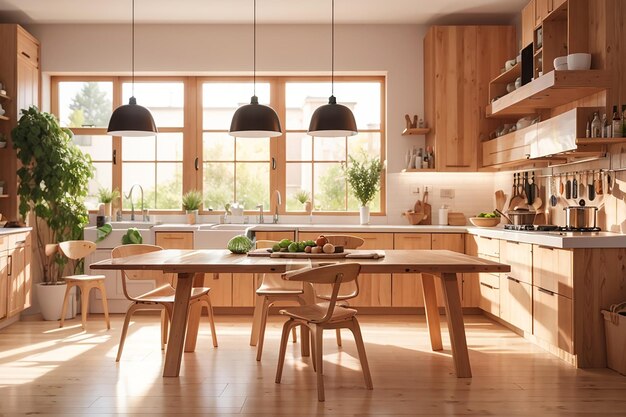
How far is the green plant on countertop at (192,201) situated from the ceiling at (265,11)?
194 cm

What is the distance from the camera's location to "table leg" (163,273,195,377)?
4.06 m

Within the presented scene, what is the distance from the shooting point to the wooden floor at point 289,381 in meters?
3.44

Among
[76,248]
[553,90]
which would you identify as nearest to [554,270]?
[553,90]

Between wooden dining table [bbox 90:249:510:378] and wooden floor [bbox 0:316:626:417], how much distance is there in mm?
206

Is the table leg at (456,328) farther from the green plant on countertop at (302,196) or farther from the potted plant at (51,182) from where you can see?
the potted plant at (51,182)

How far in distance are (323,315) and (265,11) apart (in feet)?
13.3

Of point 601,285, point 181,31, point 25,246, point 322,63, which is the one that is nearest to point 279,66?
point 322,63

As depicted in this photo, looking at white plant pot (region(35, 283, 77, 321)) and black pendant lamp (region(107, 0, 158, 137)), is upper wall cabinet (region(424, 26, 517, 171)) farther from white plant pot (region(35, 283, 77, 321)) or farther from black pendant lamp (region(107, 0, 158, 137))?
white plant pot (region(35, 283, 77, 321))

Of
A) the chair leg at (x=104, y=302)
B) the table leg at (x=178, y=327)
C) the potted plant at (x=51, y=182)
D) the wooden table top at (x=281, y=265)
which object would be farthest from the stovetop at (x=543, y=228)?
the potted plant at (x=51, y=182)

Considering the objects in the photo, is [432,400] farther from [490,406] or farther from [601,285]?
[601,285]

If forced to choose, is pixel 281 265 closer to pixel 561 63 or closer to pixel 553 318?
pixel 553 318

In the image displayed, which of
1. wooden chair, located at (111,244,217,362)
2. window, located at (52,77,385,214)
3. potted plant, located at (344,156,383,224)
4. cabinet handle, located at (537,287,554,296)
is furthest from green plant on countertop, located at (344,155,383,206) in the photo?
wooden chair, located at (111,244,217,362)

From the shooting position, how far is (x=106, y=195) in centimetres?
714

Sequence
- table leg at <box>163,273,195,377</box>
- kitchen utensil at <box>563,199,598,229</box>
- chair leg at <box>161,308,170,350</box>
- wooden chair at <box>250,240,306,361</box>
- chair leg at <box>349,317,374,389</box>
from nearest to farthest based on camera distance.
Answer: chair leg at <box>349,317,374,389</box> < table leg at <box>163,273,195,377</box> < wooden chair at <box>250,240,306,361</box> < chair leg at <box>161,308,170,350</box> < kitchen utensil at <box>563,199,598,229</box>
